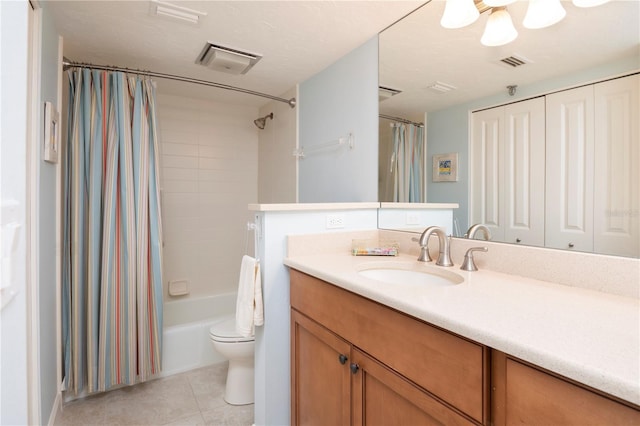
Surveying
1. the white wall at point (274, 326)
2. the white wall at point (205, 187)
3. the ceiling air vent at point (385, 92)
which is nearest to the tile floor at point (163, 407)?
the white wall at point (274, 326)

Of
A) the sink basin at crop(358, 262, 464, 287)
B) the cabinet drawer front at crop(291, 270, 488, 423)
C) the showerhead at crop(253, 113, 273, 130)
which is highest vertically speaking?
the showerhead at crop(253, 113, 273, 130)

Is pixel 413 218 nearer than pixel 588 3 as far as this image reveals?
No

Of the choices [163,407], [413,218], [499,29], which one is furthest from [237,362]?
[499,29]

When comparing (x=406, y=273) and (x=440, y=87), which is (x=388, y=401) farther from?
(x=440, y=87)

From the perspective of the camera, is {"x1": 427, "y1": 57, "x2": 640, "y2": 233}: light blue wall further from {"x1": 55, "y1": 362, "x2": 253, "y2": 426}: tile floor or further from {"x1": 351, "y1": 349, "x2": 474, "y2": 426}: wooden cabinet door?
{"x1": 55, "y1": 362, "x2": 253, "y2": 426}: tile floor

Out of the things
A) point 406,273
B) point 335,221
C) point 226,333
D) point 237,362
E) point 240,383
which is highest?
point 335,221

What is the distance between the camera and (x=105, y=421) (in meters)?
1.79

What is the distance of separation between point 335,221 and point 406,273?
46cm

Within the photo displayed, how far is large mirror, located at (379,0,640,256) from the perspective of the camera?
1021mm

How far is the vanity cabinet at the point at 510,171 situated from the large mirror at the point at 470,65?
0.15 ft

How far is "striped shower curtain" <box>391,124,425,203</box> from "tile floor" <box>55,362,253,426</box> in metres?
1.54

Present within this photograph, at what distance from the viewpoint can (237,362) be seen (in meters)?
1.97

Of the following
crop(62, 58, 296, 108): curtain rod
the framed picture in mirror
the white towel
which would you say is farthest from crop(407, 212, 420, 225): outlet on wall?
crop(62, 58, 296, 108): curtain rod

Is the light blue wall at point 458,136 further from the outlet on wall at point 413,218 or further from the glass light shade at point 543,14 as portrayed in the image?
the glass light shade at point 543,14
